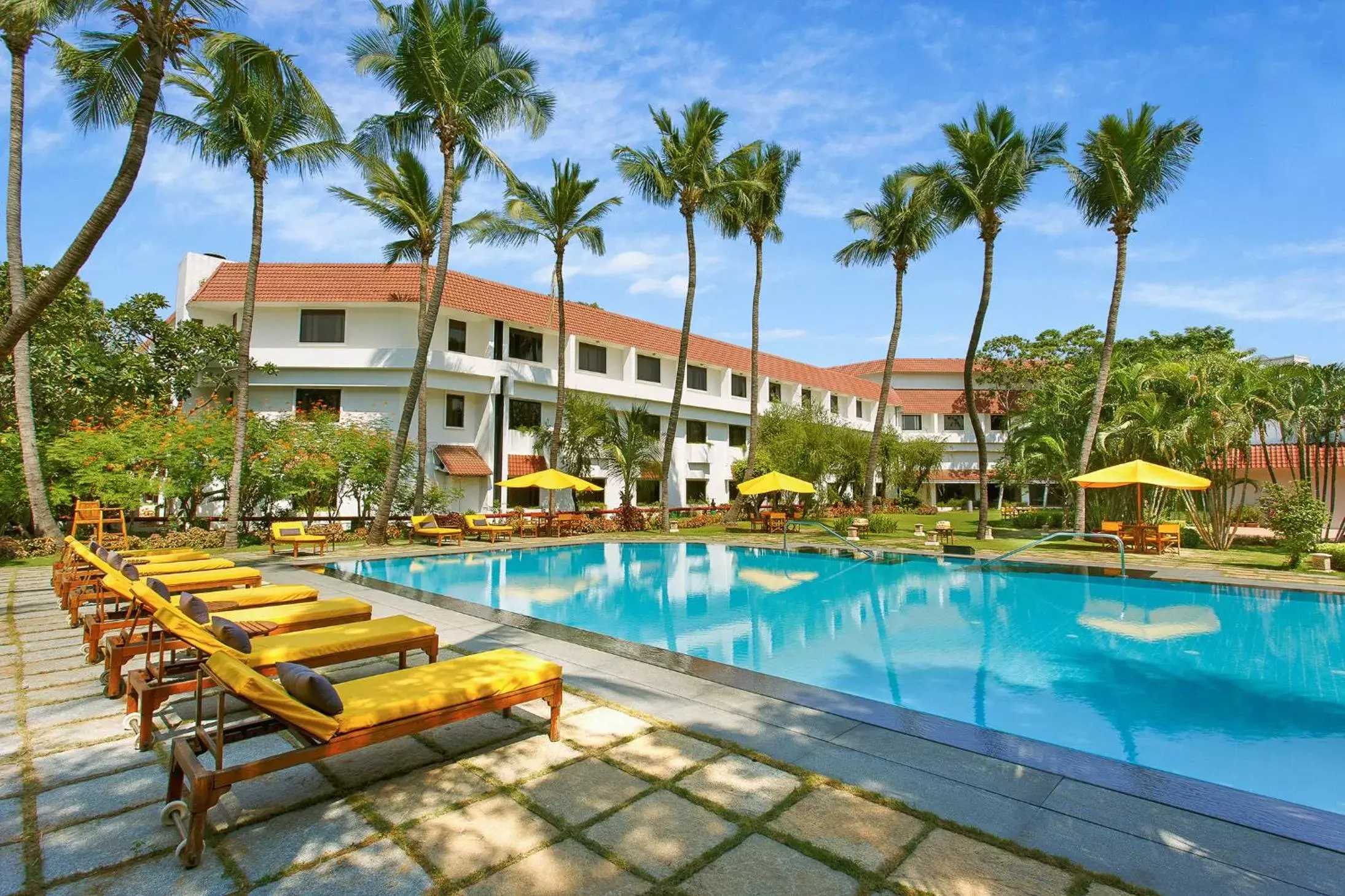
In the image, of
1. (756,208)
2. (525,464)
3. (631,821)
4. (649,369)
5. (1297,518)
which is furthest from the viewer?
(649,369)

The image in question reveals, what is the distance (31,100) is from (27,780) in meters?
15.7

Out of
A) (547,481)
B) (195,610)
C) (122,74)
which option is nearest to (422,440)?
(547,481)

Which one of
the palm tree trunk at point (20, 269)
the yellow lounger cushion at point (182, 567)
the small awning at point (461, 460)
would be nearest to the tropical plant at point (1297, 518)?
the yellow lounger cushion at point (182, 567)

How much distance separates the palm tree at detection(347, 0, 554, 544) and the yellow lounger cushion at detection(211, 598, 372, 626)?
1165cm

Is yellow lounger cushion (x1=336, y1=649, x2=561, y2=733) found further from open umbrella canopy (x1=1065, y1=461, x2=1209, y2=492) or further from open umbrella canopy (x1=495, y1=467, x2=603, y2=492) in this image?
open umbrella canopy (x1=495, y1=467, x2=603, y2=492)

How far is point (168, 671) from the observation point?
516 cm

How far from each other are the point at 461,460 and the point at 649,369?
11167mm

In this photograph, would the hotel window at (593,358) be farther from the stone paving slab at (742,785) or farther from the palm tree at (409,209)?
the stone paving slab at (742,785)

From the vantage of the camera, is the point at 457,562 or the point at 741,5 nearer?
the point at 741,5

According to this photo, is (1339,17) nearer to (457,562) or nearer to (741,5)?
(741,5)

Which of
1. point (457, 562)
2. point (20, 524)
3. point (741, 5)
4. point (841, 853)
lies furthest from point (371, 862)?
point (20, 524)

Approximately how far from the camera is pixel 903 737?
15.8 ft

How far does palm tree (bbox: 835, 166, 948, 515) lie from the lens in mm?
26266

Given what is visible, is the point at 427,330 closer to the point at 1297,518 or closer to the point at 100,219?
the point at 100,219
